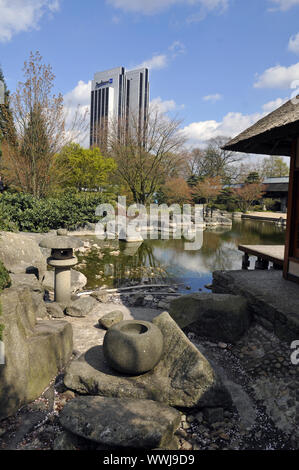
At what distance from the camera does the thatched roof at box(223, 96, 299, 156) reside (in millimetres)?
4730

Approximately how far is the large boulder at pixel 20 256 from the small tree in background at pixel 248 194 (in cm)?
2920

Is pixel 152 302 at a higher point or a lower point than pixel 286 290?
lower

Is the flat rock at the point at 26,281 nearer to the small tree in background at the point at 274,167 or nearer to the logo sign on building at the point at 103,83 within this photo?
the small tree in background at the point at 274,167

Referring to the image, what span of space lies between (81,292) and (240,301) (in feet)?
12.4

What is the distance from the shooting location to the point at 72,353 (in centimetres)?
428

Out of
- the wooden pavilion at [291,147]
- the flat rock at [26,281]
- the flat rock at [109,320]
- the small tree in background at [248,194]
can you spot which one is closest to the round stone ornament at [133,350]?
the flat rock at [109,320]

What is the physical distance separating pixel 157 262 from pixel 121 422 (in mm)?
8675

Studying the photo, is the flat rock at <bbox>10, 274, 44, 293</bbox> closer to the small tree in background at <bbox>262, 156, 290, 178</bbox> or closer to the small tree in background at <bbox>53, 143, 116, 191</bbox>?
the small tree in background at <bbox>53, 143, 116, 191</bbox>

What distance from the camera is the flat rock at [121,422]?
2420mm

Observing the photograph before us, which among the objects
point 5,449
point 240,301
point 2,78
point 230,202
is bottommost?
point 5,449

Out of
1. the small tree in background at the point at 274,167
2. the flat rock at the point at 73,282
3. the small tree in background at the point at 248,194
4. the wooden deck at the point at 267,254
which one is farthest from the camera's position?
the small tree in background at the point at 274,167

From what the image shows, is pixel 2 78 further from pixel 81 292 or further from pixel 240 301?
pixel 240 301

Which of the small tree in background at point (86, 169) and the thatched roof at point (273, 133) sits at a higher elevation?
the small tree in background at point (86, 169)
